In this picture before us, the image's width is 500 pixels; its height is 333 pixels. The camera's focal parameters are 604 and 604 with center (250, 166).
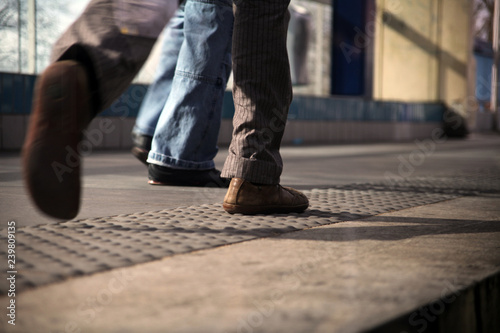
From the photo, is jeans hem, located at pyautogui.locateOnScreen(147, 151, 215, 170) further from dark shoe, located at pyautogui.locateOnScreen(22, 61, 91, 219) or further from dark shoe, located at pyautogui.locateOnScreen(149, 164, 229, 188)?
dark shoe, located at pyautogui.locateOnScreen(22, 61, 91, 219)

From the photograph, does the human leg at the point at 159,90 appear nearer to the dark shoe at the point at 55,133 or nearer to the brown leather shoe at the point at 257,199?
the brown leather shoe at the point at 257,199

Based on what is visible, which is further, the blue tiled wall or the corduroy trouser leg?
the blue tiled wall

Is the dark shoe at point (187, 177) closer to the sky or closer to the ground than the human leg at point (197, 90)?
closer to the ground

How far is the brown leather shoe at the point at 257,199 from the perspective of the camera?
1.63 meters

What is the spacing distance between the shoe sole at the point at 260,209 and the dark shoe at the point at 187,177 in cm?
68

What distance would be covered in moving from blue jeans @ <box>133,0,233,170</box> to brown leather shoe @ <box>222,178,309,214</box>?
65cm

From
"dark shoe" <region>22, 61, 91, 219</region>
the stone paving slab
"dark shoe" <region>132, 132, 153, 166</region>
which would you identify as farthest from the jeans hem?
"dark shoe" <region>22, 61, 91, 219</region>

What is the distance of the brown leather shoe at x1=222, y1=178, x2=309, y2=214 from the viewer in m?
1.63

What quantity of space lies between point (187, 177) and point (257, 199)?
2.44 feet

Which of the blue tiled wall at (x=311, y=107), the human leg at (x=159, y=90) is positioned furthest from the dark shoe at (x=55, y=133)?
the blue tiled wall at (x=311, y=107)

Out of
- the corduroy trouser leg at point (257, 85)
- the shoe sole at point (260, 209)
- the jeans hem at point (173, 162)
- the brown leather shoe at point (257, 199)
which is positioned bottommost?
the shoe sole at point (260, 209)

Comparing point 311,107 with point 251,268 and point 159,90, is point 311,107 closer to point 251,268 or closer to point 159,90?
point 159,90

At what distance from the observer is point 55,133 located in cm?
115

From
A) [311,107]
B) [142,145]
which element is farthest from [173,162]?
[311,107]
